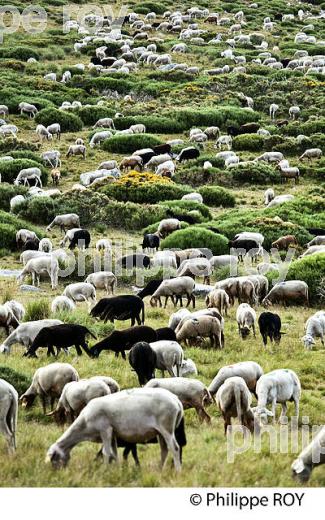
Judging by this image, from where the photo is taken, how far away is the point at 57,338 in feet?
38.2

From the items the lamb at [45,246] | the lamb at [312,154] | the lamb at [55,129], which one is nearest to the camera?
the lamb at [45,246]

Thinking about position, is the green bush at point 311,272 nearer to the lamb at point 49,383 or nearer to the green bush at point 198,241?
the green bush at point 198,241

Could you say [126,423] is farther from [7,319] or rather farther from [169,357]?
[7,319]

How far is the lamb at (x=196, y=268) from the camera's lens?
722 inches

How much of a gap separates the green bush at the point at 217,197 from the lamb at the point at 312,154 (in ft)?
26.2

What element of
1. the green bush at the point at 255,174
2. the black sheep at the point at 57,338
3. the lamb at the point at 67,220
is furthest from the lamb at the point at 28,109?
the black sheep at the point at 57,338

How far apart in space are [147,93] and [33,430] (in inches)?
1643

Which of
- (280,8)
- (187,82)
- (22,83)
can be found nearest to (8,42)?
(22,83)

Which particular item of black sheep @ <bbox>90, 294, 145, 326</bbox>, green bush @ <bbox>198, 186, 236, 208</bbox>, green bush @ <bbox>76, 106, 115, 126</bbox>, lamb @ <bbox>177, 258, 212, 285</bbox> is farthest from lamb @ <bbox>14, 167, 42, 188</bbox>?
black sheep @ <bbox>90, 294, 145, 326</bbox>

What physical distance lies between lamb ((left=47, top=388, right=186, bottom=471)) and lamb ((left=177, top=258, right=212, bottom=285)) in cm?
1117

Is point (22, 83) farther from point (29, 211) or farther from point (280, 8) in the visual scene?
point (280, 8)

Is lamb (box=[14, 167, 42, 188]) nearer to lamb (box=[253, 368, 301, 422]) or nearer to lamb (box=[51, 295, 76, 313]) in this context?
lamb (box=[51, 295, 76, 313])

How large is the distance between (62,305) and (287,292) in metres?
5.62

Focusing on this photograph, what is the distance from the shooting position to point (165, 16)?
7444 centimetres
